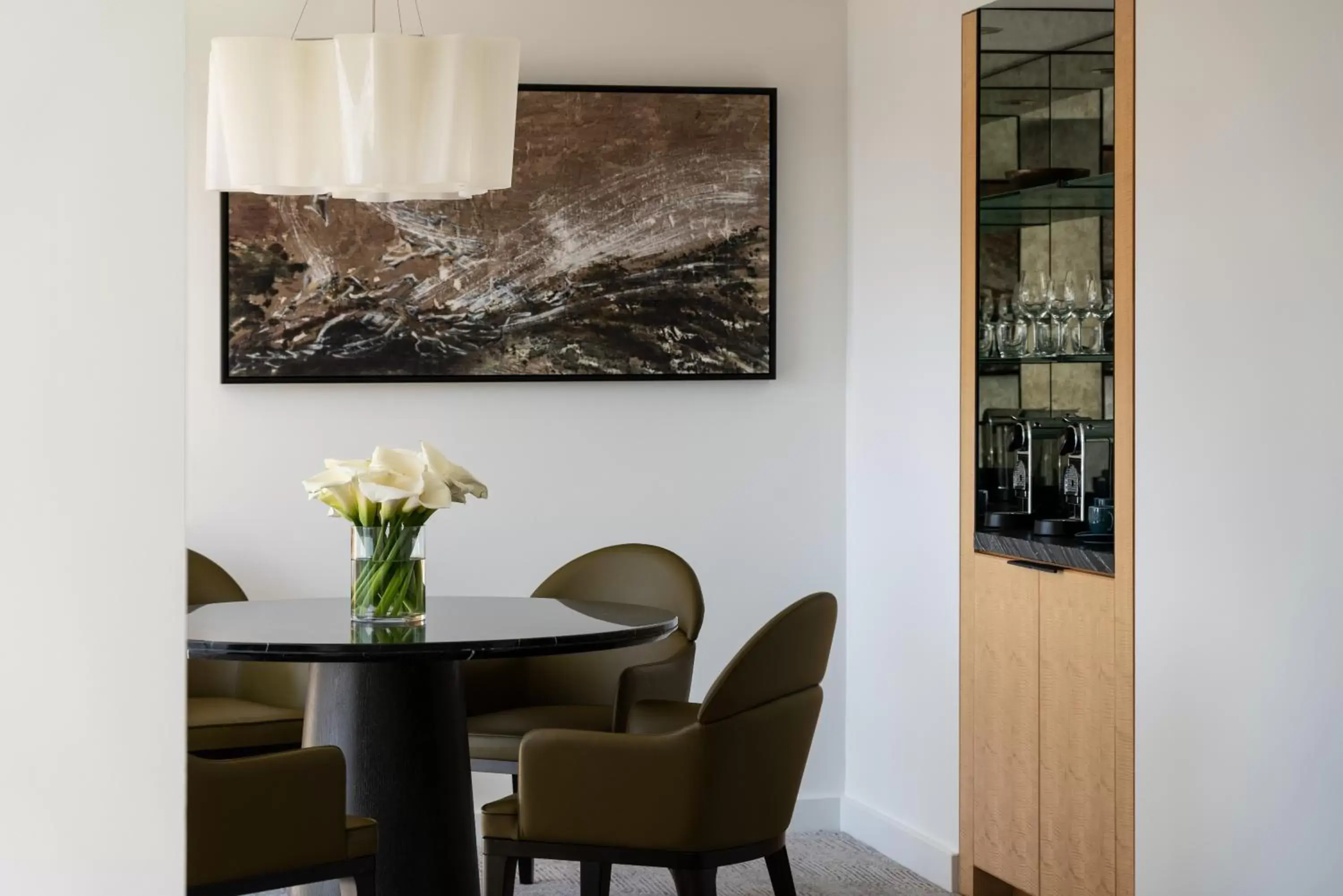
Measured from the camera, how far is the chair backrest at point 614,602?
12.5 feet

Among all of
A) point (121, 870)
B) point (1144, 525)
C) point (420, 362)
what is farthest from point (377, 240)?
point (121, 870)

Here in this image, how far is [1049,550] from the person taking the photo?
138 inches

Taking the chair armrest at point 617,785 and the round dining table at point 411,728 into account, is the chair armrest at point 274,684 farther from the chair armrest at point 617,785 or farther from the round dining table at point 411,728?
the chair armrest at point 617,785

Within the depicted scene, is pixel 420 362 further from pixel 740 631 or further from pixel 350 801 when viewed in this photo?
pixel 350 801

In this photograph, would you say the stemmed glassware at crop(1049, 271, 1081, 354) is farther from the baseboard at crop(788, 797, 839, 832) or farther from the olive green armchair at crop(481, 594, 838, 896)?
the baseboard at crop(788, 797, 839, 832)

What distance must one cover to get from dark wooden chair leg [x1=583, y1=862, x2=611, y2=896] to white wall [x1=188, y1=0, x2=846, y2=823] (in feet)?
4.47

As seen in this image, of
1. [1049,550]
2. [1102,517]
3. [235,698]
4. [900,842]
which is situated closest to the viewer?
[1102,517]

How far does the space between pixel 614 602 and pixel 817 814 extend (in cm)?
139

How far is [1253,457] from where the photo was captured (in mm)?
2842

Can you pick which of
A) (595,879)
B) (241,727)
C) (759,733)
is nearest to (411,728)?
(595,879)

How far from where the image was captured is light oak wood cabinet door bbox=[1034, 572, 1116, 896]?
3.30m

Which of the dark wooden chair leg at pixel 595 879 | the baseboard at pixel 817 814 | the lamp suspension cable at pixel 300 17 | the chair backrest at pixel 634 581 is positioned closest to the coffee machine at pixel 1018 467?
the chair backrest at pixel 634 581

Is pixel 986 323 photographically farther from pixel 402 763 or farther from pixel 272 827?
pixel 272 827

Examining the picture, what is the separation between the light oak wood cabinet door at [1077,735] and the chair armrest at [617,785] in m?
1.17
